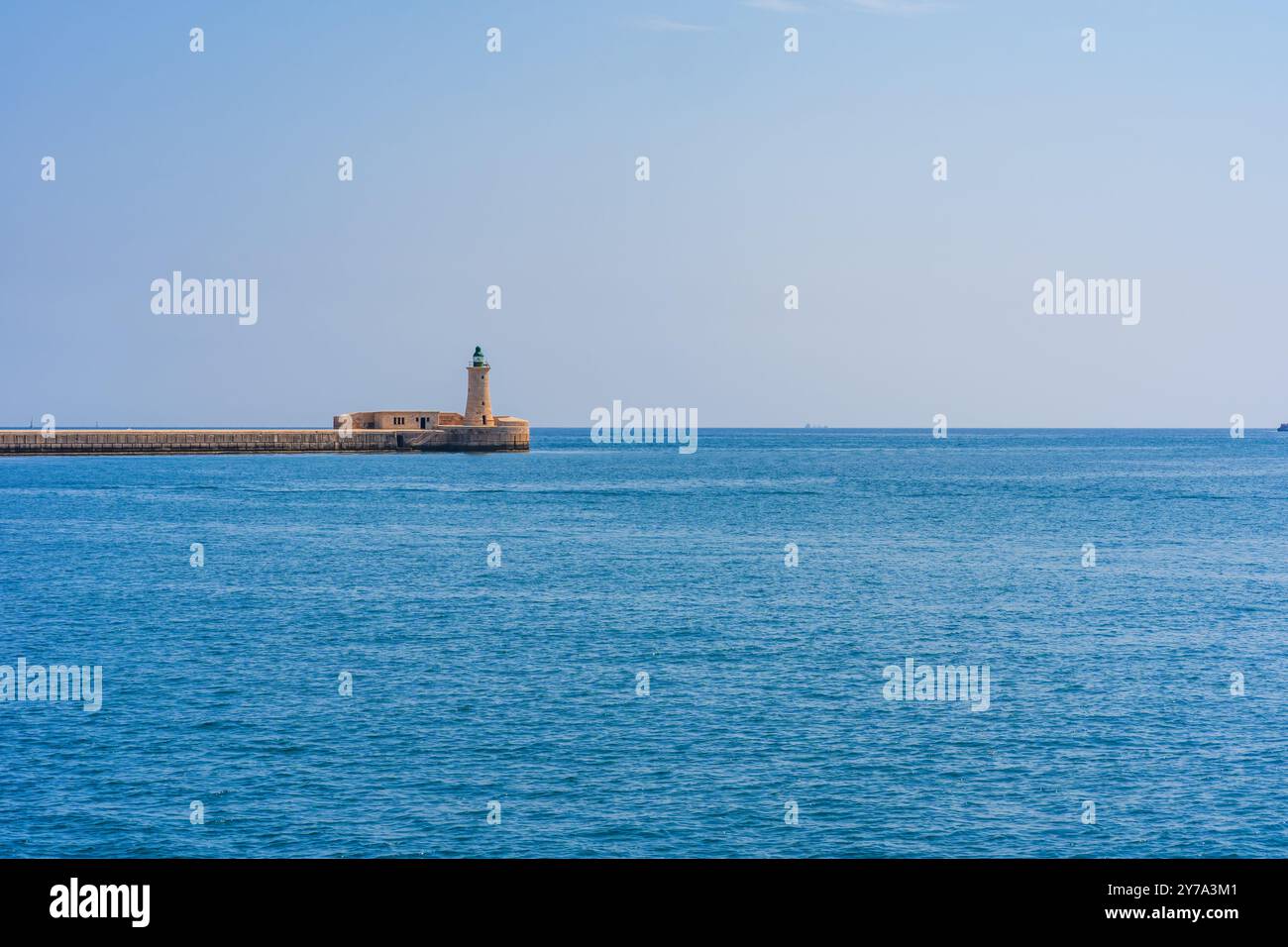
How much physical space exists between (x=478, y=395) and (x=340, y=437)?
71.8ft

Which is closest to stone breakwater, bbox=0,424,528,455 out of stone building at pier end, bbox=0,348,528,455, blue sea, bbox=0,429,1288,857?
stone building at pier end, bbox=0,348,528,455

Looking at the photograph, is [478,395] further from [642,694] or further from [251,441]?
[642,694]

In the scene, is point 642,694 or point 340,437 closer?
point 642,694

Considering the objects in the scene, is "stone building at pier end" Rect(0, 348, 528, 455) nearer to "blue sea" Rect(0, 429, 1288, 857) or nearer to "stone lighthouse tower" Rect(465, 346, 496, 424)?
"stone lighthouse tower" Rect(465, 346, 496, 424)

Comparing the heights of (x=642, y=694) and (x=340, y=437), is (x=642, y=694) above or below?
below

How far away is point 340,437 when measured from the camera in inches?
6358

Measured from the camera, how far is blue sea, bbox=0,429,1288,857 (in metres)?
20.2

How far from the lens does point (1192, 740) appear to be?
2520cm

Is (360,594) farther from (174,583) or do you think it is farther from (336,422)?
(336,422)

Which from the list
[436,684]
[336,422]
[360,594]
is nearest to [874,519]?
[360,594]

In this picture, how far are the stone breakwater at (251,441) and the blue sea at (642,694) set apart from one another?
285 ft

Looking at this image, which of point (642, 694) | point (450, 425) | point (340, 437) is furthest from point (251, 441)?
point (642, 694)

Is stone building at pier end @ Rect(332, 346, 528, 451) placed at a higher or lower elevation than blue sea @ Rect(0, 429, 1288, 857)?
higher
